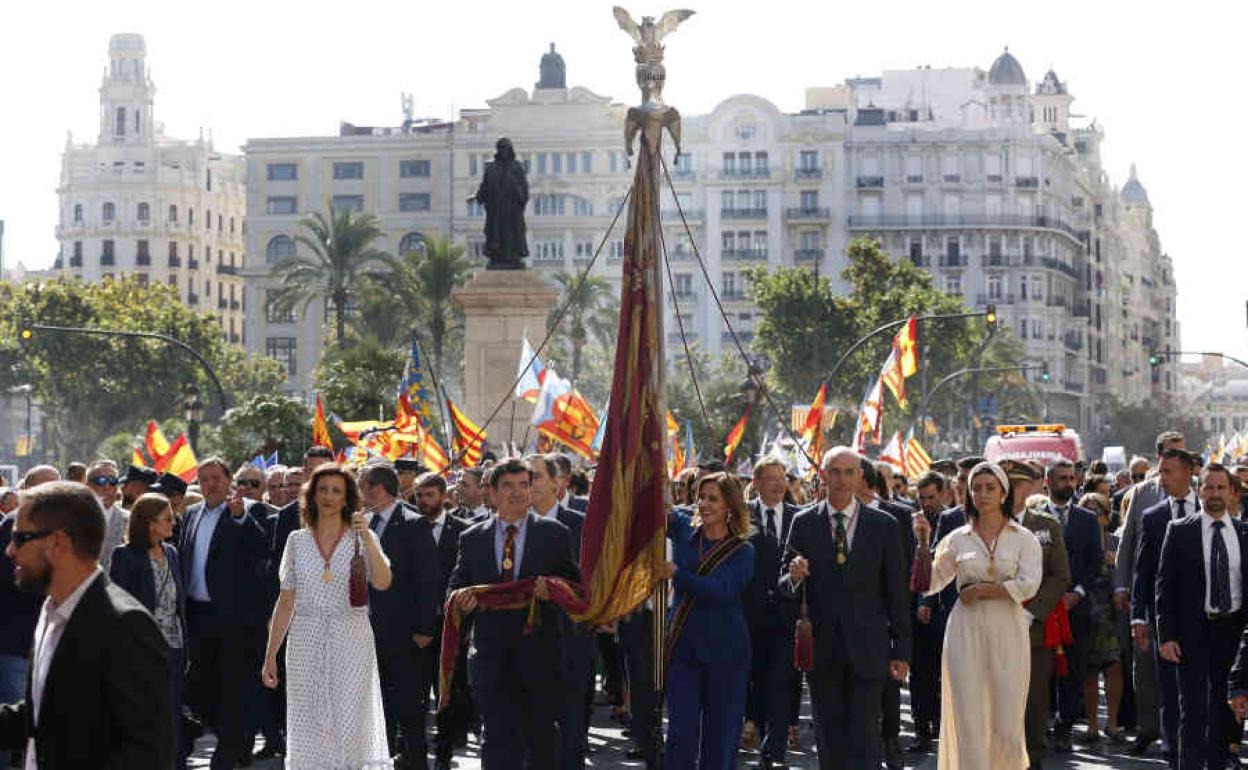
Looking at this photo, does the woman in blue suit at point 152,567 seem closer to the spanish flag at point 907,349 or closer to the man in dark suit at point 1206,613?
the man in dark suit at point 1206,613

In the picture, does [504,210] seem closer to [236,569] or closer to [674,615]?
[236,569]

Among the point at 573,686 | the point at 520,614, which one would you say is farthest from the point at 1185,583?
the point at 520,614

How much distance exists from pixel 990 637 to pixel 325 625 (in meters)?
3.31

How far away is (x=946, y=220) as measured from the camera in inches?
4651

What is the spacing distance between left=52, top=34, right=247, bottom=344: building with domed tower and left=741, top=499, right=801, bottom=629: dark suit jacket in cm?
12342

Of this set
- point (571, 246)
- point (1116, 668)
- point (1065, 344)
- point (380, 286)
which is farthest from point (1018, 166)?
point (1116, 668)

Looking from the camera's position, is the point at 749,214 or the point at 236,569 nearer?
the point at 236,569

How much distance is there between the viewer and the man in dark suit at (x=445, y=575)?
13500 millimetres

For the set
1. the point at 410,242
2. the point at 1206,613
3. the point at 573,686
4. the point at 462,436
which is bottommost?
the point at 573,686

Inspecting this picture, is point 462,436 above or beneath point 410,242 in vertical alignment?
beneath

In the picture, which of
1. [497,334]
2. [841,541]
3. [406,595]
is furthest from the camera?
[497,334]

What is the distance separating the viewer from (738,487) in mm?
11547

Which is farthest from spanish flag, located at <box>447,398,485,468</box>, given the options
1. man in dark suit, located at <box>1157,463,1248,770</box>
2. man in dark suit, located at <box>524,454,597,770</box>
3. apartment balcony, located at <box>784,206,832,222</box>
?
apartment balcony, located at <box>784,206,832,222</box>

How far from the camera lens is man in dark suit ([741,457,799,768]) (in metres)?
13.7
